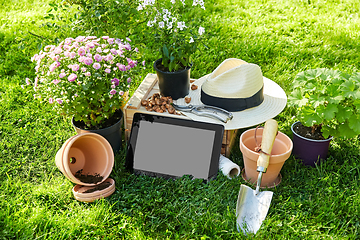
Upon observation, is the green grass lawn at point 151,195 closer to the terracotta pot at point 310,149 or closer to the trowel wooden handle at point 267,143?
the terracotta pot at point 310,149

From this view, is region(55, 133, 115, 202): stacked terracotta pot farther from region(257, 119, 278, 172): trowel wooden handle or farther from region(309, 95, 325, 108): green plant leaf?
region(309, 95, 325, 108): green plant leaf

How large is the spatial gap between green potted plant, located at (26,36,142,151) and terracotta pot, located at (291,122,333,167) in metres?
1.48

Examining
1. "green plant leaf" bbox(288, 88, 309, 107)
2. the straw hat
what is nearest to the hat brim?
the straw hat

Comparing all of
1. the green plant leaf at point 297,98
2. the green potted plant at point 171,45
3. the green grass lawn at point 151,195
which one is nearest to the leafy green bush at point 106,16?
the green grass lawn at point 151,195

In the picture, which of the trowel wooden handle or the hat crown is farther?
the hat crown

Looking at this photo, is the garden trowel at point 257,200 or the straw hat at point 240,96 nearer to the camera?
the garden trowel at point 257,200

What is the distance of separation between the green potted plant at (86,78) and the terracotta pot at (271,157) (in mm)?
1058

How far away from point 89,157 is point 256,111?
1.46 meters

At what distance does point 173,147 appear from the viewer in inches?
108

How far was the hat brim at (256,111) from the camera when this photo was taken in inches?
108

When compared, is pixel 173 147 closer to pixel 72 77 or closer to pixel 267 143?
pixel 267 143

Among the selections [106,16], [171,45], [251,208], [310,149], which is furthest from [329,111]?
[106,16]

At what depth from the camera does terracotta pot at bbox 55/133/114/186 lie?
8.29ft

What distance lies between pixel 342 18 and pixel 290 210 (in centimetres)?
379
